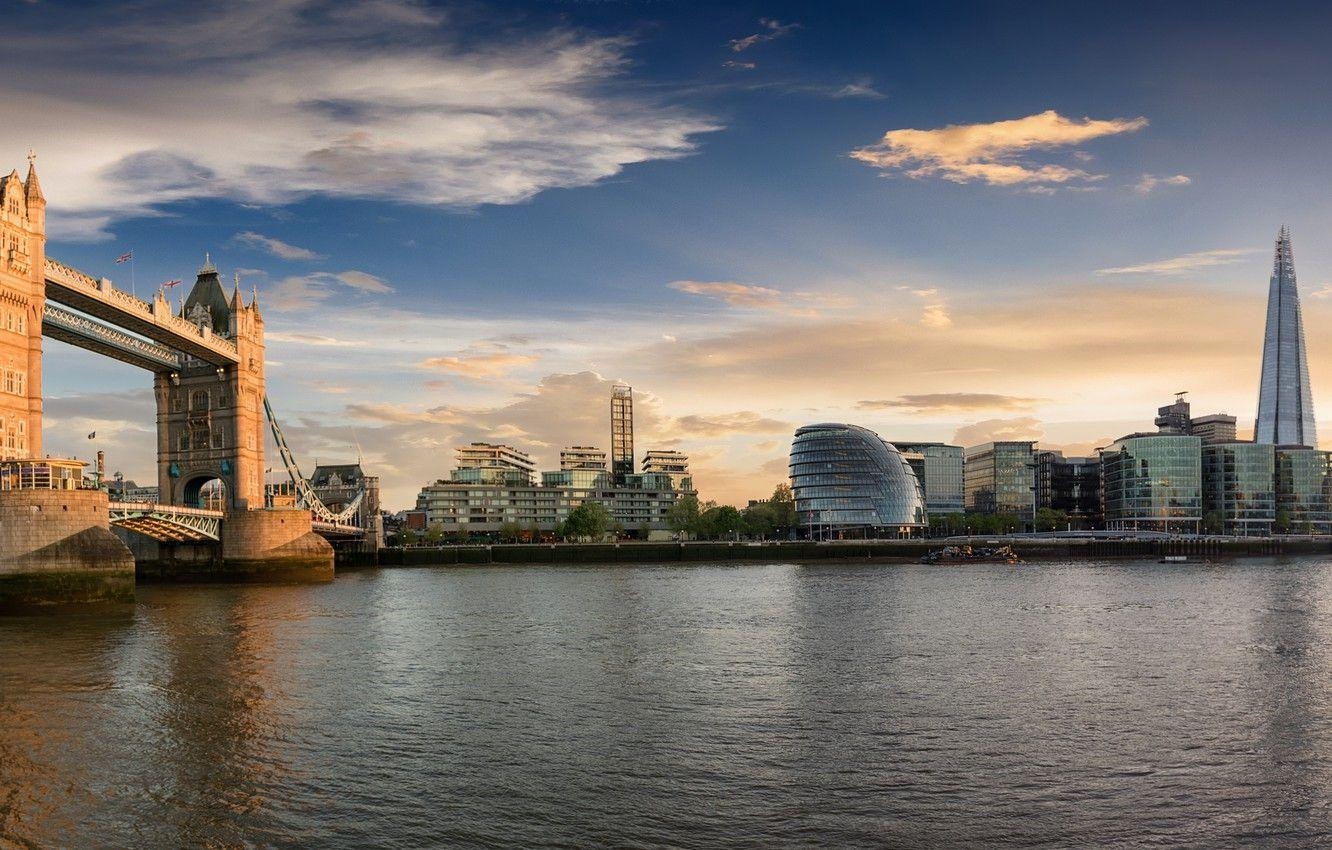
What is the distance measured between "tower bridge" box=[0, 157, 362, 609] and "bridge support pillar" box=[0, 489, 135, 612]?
60 millimetres

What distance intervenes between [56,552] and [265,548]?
38783 millimetres

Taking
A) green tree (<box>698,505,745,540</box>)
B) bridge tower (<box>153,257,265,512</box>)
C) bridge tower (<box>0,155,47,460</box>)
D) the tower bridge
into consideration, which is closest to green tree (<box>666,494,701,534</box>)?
green tree (<box>698,505,745,540</box>)

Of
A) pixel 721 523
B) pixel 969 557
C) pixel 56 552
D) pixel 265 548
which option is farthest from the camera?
pixel 721 523

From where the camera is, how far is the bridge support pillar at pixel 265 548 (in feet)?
306

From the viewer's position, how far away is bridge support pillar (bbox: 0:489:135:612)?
5412cm

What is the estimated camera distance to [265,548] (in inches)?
3698

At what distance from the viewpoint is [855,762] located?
24.5 m

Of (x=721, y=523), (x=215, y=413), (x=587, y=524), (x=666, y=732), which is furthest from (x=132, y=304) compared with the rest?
(x=721, y=523)

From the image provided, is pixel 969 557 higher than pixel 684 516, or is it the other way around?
pixel 684 516

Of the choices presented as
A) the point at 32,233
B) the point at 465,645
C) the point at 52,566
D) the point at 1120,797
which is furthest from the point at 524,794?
the point at 32,233

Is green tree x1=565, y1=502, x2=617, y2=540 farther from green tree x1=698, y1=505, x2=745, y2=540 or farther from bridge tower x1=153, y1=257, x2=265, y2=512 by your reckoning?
bridge tower x1=153, y1=257, x2=265, y2=512

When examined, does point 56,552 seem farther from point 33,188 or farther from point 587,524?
point 587,524

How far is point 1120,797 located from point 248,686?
25877mm

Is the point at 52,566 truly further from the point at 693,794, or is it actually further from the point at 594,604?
the point at 693,794
